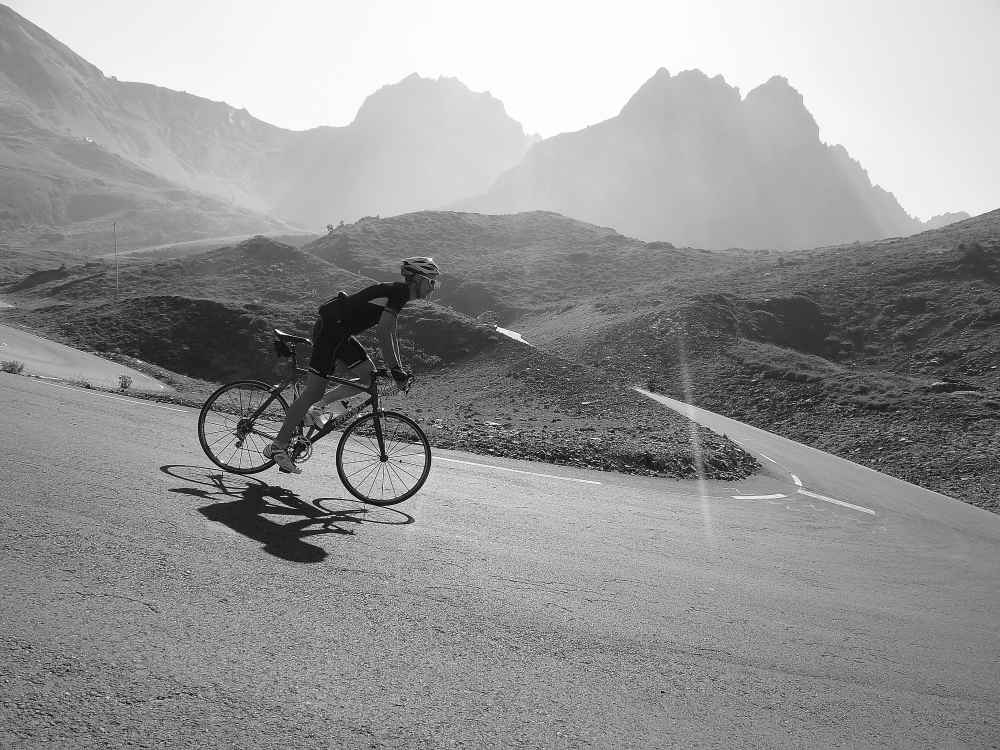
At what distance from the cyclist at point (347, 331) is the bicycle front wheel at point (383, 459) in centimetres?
41

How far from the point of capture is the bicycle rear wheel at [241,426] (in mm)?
6594

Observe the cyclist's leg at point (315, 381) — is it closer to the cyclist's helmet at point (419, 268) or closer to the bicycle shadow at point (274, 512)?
the bicycle shadow at point (274, 512)

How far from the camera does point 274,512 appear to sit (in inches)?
211

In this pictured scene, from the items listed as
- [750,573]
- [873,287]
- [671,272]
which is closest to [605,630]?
[750,573]

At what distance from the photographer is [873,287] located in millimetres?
37812

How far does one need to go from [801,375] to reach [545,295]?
25.4 m

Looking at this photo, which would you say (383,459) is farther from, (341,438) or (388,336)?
(388,336)

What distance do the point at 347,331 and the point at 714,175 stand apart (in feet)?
611

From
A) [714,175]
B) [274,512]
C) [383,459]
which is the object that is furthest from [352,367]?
[714,175]

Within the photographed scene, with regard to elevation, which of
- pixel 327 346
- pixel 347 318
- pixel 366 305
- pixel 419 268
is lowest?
pixel 327 346

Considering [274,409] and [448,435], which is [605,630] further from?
[448,435]

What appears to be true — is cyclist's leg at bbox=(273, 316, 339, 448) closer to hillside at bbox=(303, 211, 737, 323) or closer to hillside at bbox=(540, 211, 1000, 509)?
hillside at bbox=(540, 211, 1000, 509)

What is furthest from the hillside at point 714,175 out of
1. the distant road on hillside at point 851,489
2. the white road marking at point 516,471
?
the white road marking at point 516,471

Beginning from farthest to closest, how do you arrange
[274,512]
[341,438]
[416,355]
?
[416,355] < [341,438] < [274,512]
